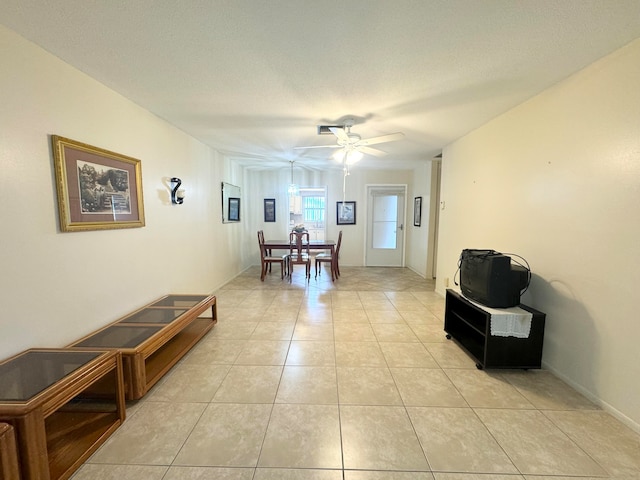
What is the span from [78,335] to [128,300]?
52 centimetres

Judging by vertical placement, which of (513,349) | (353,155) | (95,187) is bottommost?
(513,349)

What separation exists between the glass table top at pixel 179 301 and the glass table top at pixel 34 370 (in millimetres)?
1062

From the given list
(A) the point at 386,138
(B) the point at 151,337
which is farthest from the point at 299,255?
(B) the point at 151,337

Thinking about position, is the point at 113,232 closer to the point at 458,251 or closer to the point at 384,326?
the point at 384,326

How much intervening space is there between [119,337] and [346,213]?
17.0 feet

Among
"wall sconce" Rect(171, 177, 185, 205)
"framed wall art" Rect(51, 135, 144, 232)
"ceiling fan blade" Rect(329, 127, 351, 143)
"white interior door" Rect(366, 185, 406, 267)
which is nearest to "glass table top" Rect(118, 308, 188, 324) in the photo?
"framed wall art" Rect(51, 135, 144, 232)

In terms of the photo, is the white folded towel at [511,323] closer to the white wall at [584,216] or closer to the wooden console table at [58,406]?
the white wall at [584,216]

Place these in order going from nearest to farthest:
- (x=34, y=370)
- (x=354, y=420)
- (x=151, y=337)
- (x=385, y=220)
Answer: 1. (x=34, y=370)
2. (x=354, y=420)
3. (x=151, y=337)
4. (x=385, y=220)

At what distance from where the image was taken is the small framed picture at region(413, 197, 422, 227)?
5715mm

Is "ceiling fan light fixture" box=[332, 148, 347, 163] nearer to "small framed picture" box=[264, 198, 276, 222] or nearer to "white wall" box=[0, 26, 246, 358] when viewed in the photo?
"white wall" box=[0, 26, 246, 358]

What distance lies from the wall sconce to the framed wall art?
0.56m

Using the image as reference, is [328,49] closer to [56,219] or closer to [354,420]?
[56,219]

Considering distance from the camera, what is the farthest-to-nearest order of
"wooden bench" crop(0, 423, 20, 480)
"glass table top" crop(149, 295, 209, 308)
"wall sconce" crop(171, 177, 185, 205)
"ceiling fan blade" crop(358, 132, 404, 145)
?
1. "wall sconce" crop(171, 177, 185, 205)
2. "ceiling fan blade" crop(358, 132, 404, 145)
3. "glass table top" crop(149, 295, 209, 308)
4. "wooden bench" crop(0, 423, 20, 480)

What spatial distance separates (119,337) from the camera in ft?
6.38
